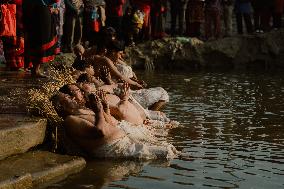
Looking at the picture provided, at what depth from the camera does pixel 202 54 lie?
17.3 m

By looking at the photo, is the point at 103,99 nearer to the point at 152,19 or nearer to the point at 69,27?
the point at 69,27

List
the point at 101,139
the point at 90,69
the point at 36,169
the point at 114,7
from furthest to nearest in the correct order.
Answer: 1. the point at 114,7
2. the point at 90,69
3. the point at 101,139
4. the point at 36,169

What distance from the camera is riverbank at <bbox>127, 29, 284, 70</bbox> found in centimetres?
1705

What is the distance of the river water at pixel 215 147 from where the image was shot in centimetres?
561

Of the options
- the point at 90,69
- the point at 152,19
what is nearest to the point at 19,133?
the point at 90,69

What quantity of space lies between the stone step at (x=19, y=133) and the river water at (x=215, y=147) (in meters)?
0.52

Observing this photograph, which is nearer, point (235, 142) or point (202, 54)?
point (235, 142)

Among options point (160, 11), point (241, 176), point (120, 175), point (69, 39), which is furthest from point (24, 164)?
point (160, 11)

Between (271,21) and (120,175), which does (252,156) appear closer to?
(120,175)

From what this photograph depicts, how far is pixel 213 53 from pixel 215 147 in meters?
10.4

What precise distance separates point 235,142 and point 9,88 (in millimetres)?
2750

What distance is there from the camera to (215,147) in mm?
7094

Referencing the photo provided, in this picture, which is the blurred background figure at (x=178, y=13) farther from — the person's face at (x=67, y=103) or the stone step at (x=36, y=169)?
the stone step at (x=36, y=169)

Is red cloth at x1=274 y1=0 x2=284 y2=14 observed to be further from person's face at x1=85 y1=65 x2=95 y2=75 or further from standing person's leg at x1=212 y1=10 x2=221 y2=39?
person's face at x1=85 y1=65 x2=95 y2=75
